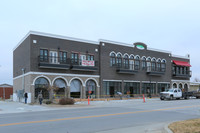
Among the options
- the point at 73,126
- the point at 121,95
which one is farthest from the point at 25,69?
the point at 73,126

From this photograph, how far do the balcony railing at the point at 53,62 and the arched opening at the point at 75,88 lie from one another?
9.70 ft

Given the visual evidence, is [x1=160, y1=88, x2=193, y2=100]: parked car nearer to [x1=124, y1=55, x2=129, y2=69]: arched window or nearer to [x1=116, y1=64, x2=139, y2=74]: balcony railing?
[x1=116, y1=64, x2=139, y2=74]: balcony railing

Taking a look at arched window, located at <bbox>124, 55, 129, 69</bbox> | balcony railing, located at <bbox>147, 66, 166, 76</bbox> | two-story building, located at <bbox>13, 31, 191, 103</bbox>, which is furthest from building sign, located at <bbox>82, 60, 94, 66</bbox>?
balcony railing, located at <bbox>147, 66, 166, 76</bbox>

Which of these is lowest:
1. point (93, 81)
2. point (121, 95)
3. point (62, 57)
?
point (121, 95)

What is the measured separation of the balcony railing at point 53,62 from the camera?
3082cm

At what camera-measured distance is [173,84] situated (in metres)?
51.3

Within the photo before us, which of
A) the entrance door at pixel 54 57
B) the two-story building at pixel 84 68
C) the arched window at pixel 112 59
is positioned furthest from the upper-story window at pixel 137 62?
the entrance door at pixel 54 57

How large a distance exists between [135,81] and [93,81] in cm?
969

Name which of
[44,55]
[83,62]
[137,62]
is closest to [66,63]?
[83,62]

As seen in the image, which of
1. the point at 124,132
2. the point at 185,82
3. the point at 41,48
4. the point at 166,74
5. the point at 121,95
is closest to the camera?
the point at 124,132

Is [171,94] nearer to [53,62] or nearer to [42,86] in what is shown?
[53,62]

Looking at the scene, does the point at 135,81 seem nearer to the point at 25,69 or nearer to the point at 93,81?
the point at 93,81

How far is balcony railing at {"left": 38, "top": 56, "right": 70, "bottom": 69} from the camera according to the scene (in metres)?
30.8

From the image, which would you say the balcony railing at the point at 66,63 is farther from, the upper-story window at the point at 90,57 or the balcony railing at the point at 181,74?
the balcony railing at the point at 181,74
